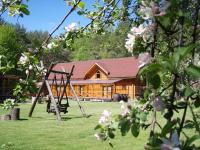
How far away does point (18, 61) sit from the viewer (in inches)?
131

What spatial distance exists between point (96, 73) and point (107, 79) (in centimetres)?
220

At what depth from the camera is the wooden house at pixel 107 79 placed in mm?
43500

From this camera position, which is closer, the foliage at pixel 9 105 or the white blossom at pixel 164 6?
the white blossom at pixel 164 6

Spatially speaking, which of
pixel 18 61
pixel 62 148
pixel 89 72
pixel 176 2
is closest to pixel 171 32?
pixel 176 2

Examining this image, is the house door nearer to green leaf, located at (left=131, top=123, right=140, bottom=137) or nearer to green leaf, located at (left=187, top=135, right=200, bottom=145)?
green leaf, located at (left=131, top=123, right=140, bottom=137)

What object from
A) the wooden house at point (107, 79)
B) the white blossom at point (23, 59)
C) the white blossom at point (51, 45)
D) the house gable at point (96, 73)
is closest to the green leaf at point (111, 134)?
the white blossom at point (23, 59)

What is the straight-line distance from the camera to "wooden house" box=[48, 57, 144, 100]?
143 feet

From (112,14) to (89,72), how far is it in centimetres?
4375

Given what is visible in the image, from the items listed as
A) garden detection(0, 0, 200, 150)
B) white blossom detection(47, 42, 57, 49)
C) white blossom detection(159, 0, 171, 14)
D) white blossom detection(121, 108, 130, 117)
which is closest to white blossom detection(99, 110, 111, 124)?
garden detection(0, 0, 200, 150)

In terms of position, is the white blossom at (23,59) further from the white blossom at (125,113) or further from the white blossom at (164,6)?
the white blossom at (164,6)

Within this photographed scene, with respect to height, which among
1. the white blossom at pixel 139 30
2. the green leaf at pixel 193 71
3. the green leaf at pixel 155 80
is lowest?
the green leaf at pixel 155 80

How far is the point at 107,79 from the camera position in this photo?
46.0m

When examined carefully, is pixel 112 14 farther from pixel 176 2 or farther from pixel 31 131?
Answer: pixel 31 131

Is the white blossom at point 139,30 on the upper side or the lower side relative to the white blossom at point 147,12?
lower
